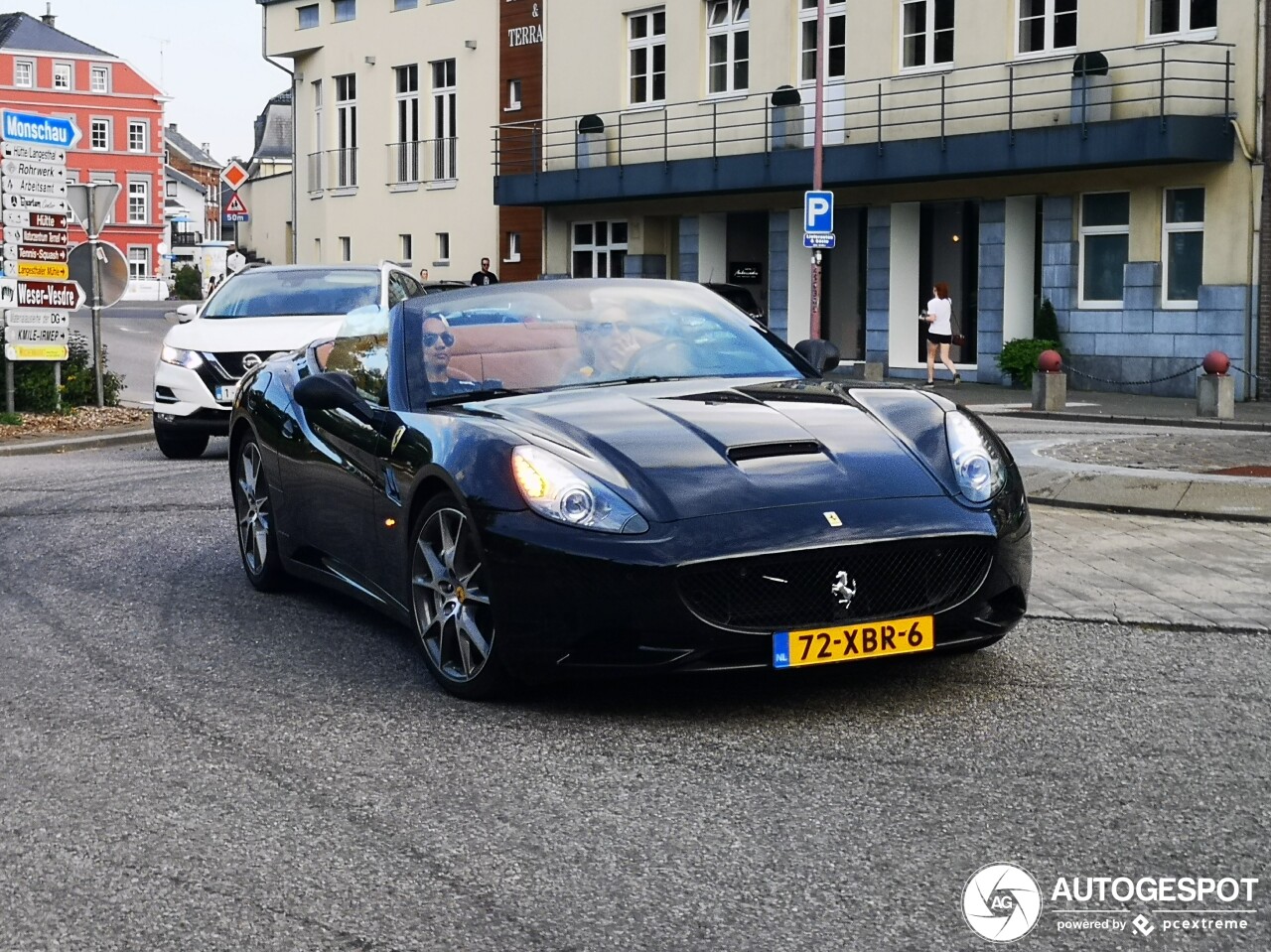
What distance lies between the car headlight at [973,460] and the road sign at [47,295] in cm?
1549

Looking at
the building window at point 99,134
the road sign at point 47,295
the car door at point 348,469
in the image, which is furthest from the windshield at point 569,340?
the building window at point 99,134

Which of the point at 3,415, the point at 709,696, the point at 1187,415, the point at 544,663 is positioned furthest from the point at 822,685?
the point at 1187,415

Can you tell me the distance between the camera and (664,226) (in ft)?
130

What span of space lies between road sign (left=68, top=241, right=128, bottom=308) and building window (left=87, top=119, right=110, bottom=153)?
315ft

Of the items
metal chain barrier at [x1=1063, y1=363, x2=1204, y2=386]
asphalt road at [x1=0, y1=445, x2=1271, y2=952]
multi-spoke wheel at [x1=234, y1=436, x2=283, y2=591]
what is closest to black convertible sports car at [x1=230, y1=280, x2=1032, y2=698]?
asphalt road at [x1=0, y1=445, x2=1271, y2=952]

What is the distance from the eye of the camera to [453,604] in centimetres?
623

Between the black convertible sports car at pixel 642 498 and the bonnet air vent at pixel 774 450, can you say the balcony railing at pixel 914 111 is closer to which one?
the black convertible sports car at pixel 642 498

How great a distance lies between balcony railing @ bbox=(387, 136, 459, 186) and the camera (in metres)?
46.7

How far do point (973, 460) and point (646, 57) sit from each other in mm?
34084

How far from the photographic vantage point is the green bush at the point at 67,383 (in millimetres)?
20781

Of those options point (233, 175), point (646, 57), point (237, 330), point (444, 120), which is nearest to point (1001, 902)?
point (237, 330)

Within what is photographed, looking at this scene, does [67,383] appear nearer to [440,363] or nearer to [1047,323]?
[1047,323]

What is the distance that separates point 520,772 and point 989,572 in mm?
1639

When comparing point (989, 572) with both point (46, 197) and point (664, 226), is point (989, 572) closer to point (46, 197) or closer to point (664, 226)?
point (46, 197)
